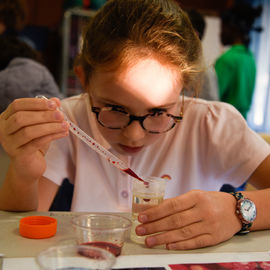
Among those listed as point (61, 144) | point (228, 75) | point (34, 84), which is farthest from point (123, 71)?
point (228, 75)

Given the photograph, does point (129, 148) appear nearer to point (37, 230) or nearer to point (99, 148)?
point (99, 148)

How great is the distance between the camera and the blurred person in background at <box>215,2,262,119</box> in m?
2.96

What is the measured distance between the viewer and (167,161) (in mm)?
1211

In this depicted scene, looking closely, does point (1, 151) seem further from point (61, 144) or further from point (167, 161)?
point (167, 161)

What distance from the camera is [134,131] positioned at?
0.93 metres

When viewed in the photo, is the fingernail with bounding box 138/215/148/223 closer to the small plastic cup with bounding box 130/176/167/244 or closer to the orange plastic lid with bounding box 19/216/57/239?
the small plastic cup with bounding box 130/176/167/244

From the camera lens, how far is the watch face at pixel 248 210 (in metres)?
0.82

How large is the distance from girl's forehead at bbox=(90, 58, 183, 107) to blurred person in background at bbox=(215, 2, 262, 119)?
2186 mm

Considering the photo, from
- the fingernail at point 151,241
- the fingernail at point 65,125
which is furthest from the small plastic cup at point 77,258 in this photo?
the fingernail at point 65,125

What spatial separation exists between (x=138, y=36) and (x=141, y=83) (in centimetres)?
13

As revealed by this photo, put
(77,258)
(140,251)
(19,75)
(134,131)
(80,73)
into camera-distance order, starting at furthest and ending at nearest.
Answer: (19,75)
(80,73)
(134,131)
(140,251)
(77,258)

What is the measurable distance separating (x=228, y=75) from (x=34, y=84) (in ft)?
6.51

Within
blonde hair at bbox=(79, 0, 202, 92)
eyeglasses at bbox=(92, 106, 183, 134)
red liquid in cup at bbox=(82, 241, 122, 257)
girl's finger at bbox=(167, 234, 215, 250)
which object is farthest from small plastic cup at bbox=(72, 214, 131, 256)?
blonde hair at bbox=(79, 0, 202, 92)

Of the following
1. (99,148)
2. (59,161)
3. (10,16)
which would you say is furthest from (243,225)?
(10,16)
